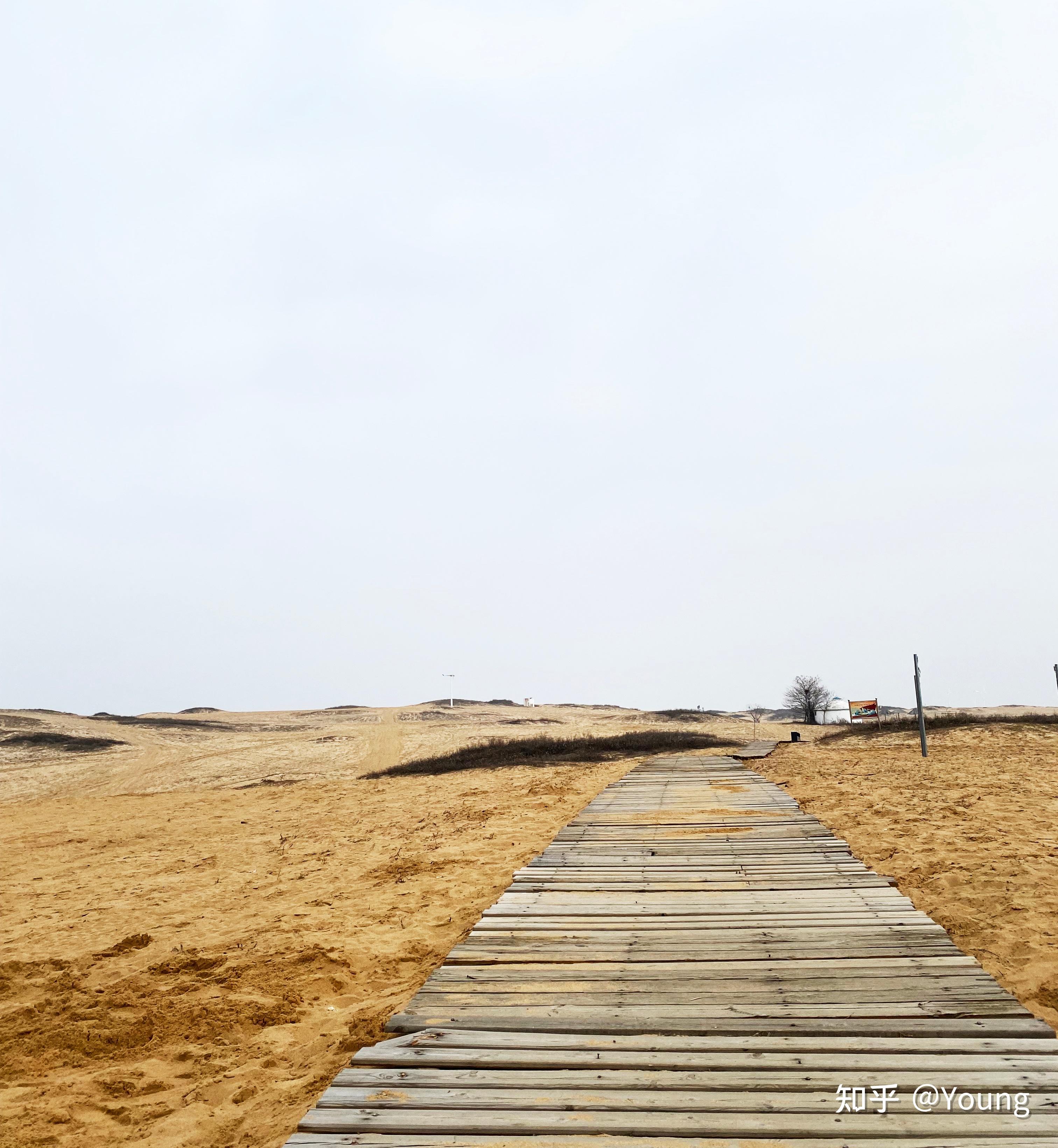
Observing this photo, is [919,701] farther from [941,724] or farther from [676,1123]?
[676,1123]

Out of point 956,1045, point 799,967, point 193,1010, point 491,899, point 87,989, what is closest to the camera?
point 956,1045

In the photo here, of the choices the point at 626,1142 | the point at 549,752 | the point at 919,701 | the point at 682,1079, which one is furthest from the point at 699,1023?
the point at 549,752

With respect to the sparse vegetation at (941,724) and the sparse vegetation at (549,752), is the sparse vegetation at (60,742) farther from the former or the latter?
the sparse vegetation at (941,724)

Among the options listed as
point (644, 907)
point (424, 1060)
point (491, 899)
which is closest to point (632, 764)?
point (491, 899)

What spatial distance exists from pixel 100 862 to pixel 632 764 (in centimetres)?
1065

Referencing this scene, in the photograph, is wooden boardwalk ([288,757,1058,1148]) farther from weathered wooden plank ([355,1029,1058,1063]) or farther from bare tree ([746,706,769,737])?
bare tree ([746,706,769,737])

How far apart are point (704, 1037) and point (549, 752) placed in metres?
17.7

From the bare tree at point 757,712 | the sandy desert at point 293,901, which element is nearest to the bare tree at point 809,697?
the bare tree at point 757,712

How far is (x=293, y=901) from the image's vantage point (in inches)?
291

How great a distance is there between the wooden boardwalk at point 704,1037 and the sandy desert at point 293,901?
3.10 ft

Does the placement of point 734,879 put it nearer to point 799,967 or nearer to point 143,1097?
point 799,967

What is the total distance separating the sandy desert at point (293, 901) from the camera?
13.4 ft

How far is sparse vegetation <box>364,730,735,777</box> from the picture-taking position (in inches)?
748

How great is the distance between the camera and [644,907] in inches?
198
